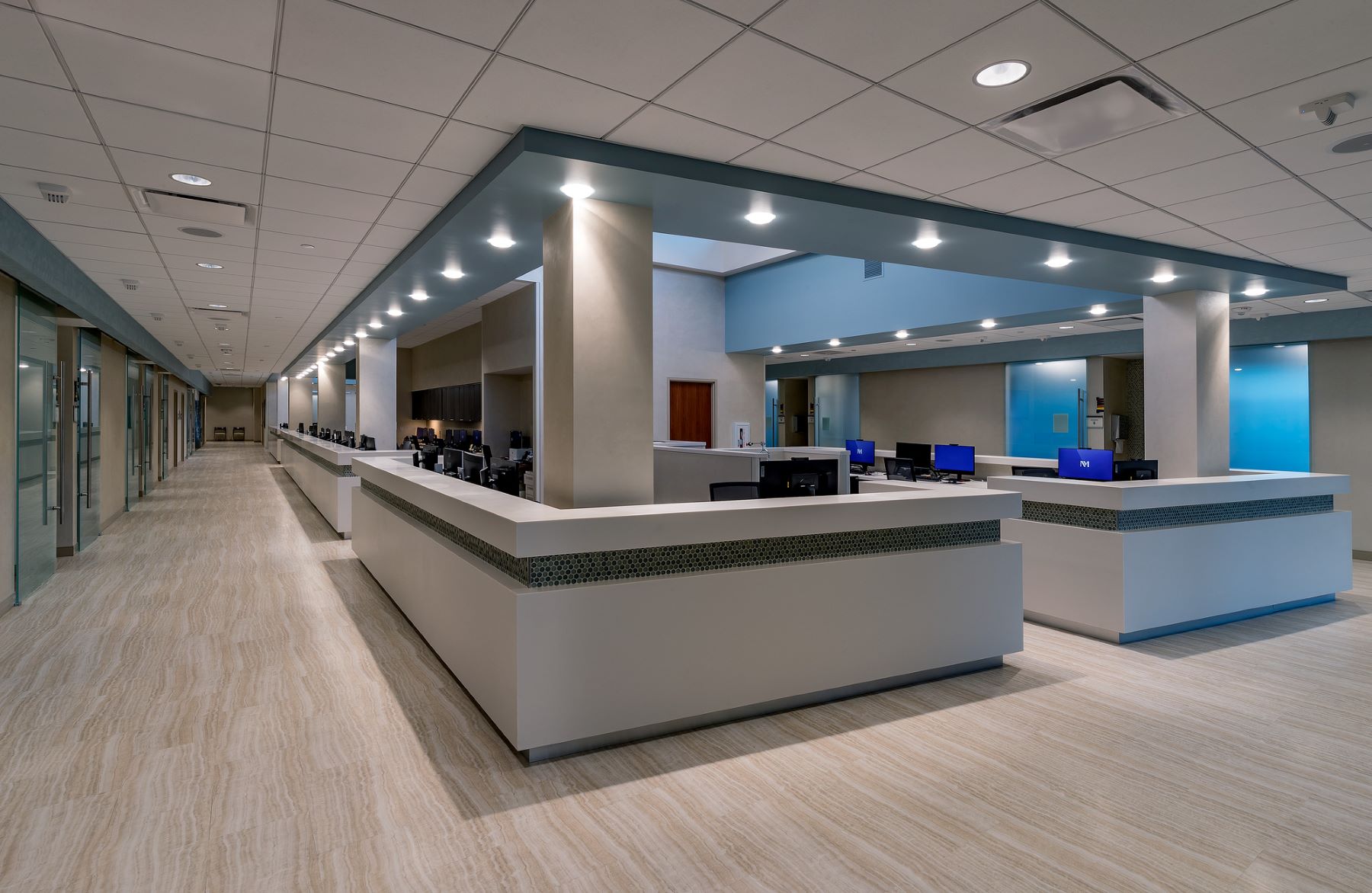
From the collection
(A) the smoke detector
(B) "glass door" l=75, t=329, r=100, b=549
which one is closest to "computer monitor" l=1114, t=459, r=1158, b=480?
(A) the smoke detector

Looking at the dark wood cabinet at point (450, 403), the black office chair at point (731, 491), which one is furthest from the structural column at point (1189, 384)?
the dark wood cabinet at point (450, 403)

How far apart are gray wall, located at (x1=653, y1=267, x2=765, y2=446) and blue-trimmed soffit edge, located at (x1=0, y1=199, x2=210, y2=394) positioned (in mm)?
7281

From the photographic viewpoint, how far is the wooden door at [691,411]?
500 inches

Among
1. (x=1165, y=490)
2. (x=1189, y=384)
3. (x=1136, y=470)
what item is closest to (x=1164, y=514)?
(x=1165, y=490)

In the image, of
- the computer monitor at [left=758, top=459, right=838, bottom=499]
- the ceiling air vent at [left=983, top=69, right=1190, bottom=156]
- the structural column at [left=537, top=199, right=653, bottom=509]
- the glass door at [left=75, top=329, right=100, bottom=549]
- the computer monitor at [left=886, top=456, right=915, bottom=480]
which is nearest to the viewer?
the ceiling air vent at [left=983, top=69, right=1190, bottom=156]

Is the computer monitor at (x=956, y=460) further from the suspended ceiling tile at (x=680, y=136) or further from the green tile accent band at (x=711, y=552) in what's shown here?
the suspended ceiling tile at (x=680, y=136)

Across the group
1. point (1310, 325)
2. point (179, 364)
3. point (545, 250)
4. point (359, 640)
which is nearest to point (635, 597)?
point (545, 250)

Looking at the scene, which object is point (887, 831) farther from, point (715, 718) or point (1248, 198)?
point (1248, 198)

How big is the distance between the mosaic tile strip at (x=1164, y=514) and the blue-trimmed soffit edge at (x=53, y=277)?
6907mm

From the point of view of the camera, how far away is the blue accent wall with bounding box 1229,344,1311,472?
8.98 meters

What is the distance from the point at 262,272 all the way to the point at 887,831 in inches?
267

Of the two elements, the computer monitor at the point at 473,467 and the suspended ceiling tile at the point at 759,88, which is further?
the computer monitor at the point at 473,467

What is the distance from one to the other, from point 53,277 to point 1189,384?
918cm

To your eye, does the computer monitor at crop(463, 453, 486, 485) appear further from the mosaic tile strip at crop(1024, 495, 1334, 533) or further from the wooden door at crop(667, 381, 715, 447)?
the wooden door at crop(667, 381, 715, 447)
